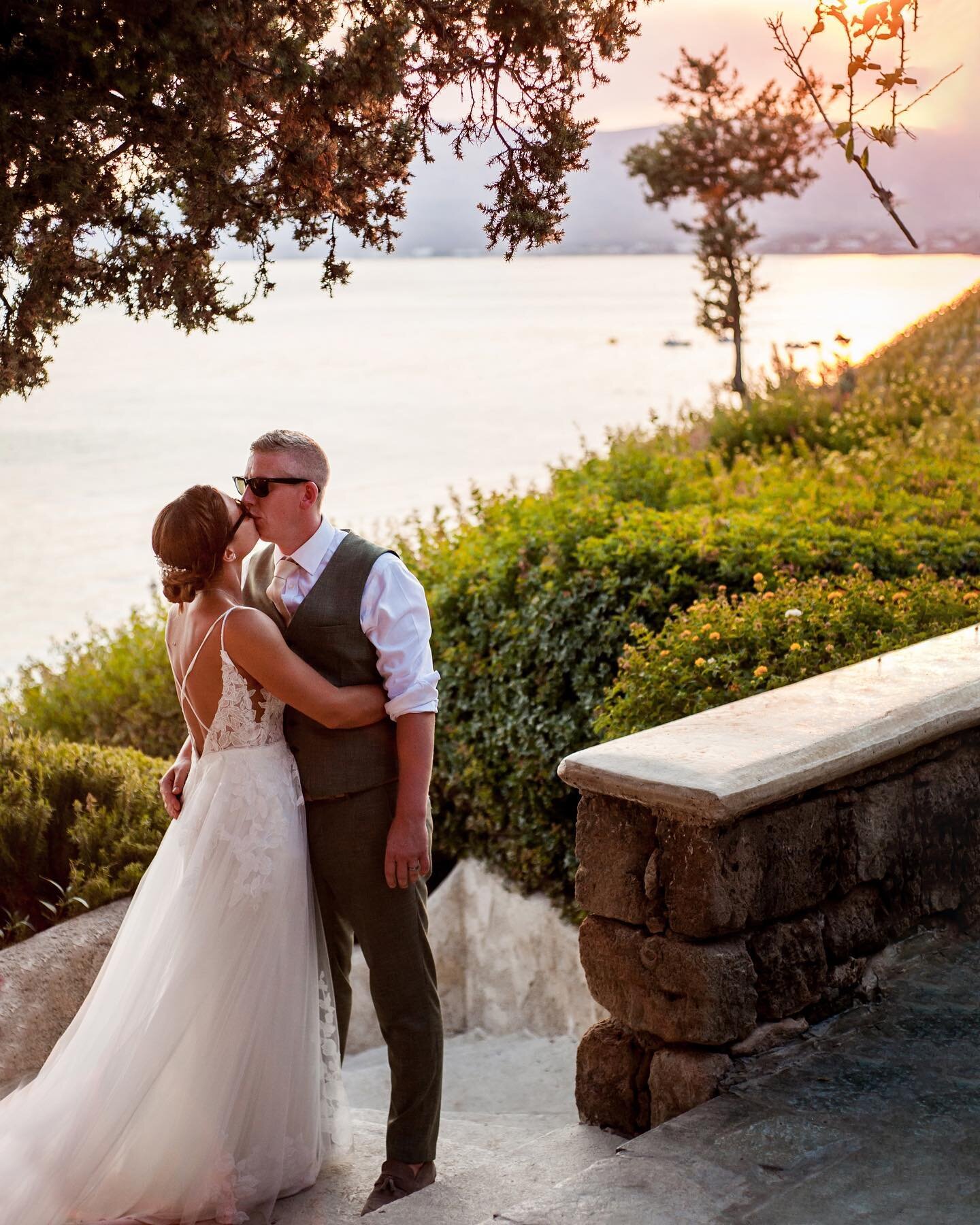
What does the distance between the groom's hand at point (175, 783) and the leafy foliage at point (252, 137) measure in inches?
48.0

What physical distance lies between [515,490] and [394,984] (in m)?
5.64

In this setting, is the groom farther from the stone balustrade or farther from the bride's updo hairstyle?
the stone balustrade

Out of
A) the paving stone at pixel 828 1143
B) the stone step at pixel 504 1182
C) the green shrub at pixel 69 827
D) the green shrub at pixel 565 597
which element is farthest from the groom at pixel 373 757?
the green shrub at pixel 565 597

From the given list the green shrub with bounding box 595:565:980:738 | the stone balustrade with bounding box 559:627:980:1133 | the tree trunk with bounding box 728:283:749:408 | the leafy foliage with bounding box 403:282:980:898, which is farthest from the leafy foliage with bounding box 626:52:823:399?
the stone balustrade with bounding box 559:627:980:1133

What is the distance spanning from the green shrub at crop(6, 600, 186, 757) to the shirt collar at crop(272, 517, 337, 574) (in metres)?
4.47

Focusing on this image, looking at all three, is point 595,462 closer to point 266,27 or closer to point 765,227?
point 266,27

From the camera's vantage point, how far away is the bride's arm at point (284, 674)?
312 cm

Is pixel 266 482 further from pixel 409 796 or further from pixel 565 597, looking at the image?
pixel 565 597

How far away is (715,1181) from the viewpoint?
2.41 metres

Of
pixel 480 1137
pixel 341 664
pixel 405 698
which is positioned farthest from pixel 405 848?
pixel 480 1137

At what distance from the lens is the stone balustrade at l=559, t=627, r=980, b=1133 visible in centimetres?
283

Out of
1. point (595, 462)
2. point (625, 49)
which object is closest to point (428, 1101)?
point (625, 49)

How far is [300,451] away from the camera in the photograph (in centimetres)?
327

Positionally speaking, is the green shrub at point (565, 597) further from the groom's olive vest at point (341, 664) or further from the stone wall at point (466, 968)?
the groom's olive vest at point (341, 664)
